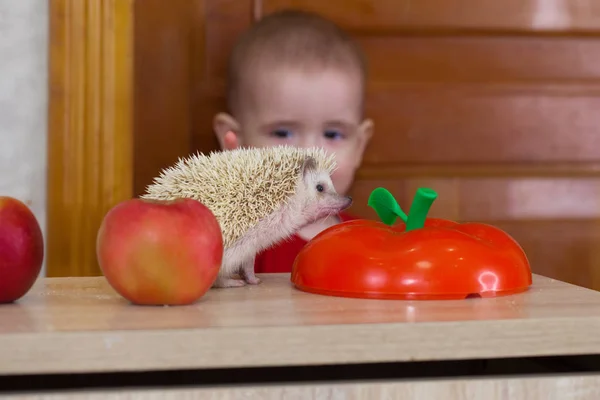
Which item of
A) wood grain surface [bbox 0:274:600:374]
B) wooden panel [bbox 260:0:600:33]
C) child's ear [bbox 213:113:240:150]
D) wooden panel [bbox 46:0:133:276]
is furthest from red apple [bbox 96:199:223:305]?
wooden panel [bbox 260:0:600:33]

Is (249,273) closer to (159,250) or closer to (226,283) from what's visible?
(226,283)

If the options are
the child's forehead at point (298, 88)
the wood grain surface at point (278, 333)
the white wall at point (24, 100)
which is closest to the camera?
the wood grain surface at point (278, 333)

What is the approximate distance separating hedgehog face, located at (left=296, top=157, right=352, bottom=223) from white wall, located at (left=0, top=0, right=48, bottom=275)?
1.97 feet

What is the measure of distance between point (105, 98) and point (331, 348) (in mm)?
769

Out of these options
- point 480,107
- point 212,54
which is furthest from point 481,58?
point 212,54

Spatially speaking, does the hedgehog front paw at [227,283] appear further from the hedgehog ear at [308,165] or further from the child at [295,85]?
the child at [295,85]

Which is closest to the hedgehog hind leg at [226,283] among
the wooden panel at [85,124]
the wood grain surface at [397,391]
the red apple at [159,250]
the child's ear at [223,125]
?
the red apple at [159,250]

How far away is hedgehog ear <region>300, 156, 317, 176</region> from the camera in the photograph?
29.6 inches

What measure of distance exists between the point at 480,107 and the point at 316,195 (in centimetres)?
85

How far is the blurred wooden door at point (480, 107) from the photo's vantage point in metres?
1.45

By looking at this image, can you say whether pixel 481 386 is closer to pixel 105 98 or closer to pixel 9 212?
pixel 9 212

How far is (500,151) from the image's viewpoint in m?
1.54

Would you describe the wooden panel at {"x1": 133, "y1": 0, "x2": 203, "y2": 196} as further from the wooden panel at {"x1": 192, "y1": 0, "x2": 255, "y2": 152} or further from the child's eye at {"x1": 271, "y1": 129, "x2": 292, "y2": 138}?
the child's eye at {"x1": 271, "y1": 129, "x2": 292, "y2": 138}

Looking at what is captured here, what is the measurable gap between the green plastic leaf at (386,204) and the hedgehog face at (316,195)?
0.16ft
